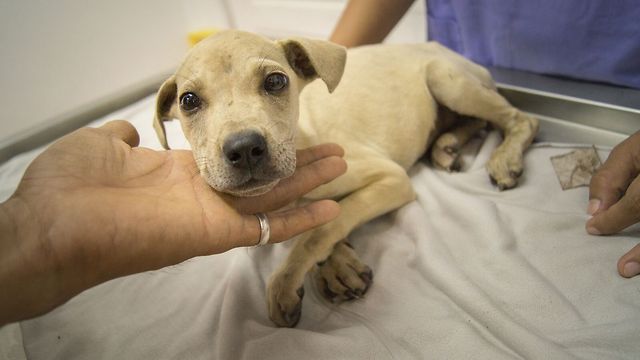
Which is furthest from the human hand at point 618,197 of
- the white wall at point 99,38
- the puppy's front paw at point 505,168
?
the white wall at point 99,38

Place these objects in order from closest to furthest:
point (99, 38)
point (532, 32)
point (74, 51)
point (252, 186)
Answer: point (252, 186) → point (532, 32) → point (74, 51) → point (99, 38)

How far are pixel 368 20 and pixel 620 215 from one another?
88.1 inches

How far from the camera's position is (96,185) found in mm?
1422

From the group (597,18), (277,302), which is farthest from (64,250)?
(597,18)

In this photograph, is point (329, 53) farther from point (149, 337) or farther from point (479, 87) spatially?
point (149, 337)

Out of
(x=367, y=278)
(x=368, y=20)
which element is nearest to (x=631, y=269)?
(x=367, y=278)

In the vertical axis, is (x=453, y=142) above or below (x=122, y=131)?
below

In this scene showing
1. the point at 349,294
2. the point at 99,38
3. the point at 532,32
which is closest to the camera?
the point at 349,294

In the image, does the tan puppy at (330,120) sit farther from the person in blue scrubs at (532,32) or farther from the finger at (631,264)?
the finger at (631,264)

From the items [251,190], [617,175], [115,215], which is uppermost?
[115,215]

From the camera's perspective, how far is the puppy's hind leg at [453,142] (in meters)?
2.51

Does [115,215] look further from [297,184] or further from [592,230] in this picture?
[592,230]

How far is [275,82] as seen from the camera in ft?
5.51

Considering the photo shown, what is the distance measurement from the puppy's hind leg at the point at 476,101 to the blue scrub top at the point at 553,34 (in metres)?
0.50
